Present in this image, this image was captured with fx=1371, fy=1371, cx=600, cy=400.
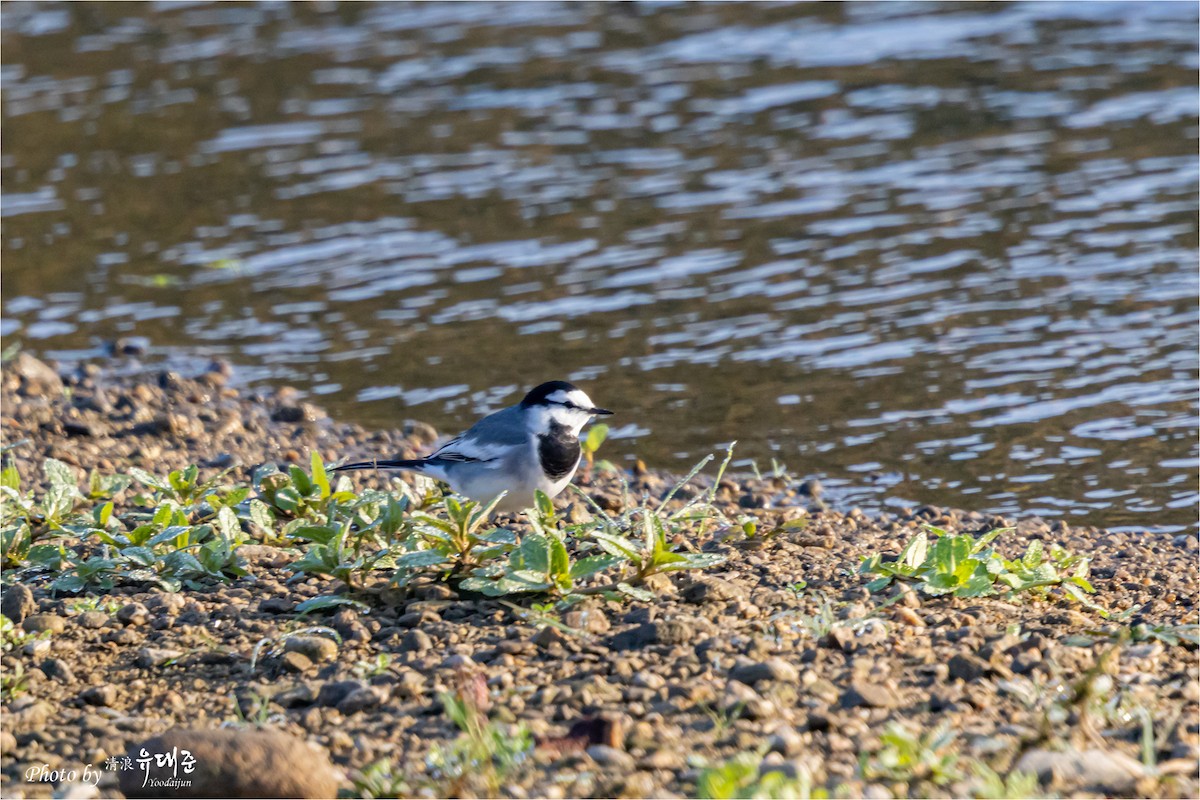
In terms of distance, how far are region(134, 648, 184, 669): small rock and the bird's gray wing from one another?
1.75m

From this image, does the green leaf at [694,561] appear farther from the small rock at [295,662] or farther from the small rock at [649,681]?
the small rock at [295,662]

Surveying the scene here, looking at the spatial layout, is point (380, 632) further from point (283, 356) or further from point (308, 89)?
point (308, 89)

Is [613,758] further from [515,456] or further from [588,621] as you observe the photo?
[515,456]

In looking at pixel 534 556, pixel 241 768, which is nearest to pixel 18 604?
pixel 241 768

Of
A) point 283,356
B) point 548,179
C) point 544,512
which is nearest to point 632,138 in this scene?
point 548,179

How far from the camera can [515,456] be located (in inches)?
226

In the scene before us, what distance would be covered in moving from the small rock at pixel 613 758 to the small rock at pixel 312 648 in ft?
3.62

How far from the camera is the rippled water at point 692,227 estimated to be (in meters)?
8.23

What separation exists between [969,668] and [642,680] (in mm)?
960

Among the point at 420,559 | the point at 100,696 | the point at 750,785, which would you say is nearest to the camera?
the point at 750,785

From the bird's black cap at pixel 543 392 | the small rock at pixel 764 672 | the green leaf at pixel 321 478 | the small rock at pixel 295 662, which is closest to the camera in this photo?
the small rock at pixel 764 672

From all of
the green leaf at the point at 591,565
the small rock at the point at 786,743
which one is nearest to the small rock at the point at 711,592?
the green leaf at the point at 591,565

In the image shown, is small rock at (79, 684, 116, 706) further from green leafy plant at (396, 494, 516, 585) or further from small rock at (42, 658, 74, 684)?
green leafy plant at (396, 494, 516, 585)

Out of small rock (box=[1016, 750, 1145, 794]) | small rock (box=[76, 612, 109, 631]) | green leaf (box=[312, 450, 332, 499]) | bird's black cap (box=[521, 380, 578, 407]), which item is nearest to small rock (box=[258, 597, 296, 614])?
small rock (box=[76, 612, 109, 631])
